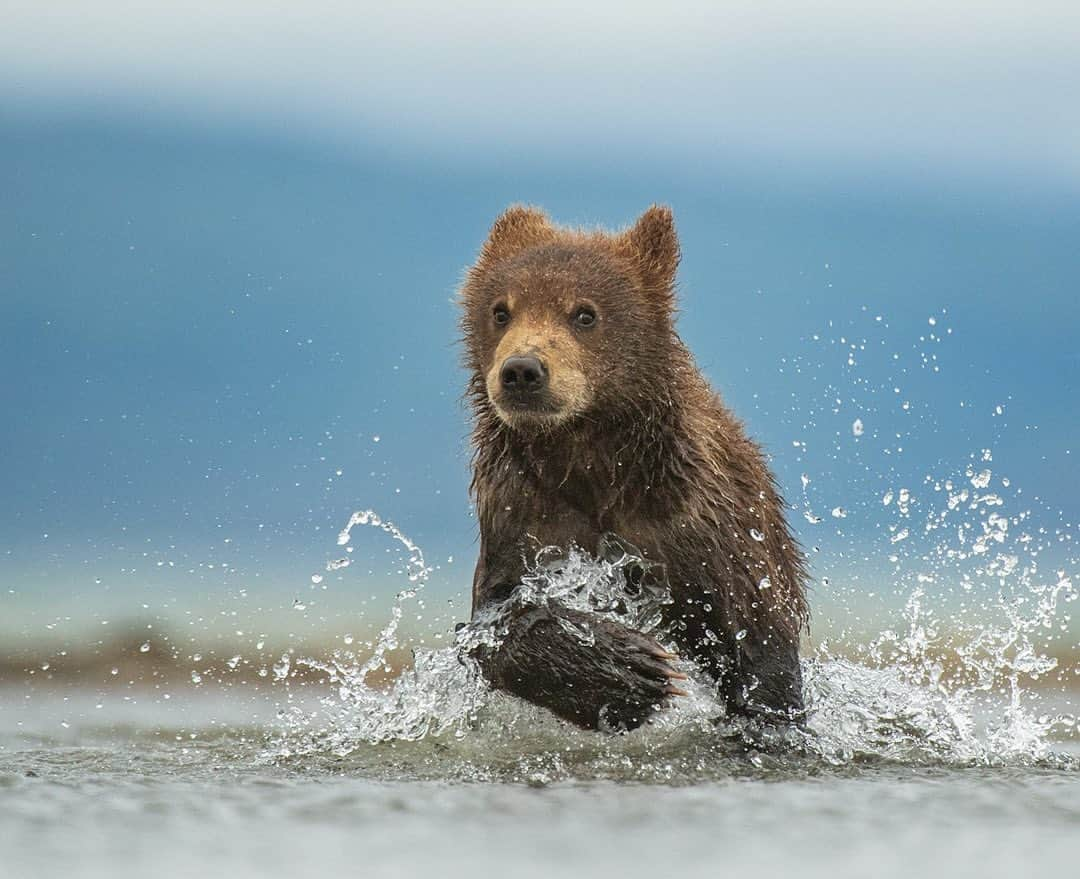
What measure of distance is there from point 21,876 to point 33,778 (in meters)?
2.14

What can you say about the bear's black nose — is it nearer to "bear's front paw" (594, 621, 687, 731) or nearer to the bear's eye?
the bear's eye

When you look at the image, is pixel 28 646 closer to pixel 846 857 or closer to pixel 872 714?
pixel 872 714

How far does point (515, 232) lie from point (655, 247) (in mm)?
778

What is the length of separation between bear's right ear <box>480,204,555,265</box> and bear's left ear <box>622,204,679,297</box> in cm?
45

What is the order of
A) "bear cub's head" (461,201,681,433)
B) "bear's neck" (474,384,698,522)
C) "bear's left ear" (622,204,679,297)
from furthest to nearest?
"bear's left ear" (622,204,679,297), "bear's neck" (474,384,698,522), "bear cub's head" (461,201,681,433)

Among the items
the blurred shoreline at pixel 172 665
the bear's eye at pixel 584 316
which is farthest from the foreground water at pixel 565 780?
the blurred shoreline at pixel 172 665

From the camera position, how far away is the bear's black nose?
8.11 meters

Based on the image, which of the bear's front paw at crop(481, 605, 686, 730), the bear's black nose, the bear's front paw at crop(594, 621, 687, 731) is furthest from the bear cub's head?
the bear's front paw at crop(594, 621, 687, 731)

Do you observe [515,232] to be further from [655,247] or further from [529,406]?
[529,406]

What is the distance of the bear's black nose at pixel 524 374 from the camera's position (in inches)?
319

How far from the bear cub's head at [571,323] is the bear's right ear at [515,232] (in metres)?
0.01

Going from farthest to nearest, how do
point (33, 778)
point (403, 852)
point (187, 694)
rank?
point (187, 694), point (33, 778), point (403, 852)

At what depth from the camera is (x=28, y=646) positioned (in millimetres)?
16109

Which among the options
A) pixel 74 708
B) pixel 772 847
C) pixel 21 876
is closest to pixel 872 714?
pixel 772 847
